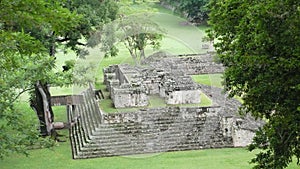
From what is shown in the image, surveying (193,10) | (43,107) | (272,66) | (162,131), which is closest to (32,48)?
(272,66)

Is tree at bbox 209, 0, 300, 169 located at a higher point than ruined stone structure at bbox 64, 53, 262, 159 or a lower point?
higher

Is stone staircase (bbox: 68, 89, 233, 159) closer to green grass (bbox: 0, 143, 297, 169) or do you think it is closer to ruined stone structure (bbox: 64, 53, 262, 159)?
ruined stone structure (bbox: 64, 53, 262, 159)

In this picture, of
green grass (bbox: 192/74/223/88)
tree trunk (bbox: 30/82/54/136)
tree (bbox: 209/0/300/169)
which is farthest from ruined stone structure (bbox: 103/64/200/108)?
tree (bbox: 209/0/300/169)

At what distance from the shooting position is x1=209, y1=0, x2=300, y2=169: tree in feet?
35.8

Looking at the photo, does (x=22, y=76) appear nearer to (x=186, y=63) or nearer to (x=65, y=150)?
(x=65, y=150)

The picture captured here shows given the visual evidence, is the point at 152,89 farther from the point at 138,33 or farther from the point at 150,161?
the point at 138,33

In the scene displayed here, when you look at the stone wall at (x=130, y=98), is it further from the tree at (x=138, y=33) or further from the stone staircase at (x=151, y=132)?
the tree at (x=138, y=33)

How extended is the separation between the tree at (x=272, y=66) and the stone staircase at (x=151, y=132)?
6.82 meters

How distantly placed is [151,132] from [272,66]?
28.3 ft

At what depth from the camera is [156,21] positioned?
1266 inches

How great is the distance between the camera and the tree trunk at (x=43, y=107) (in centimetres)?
2155

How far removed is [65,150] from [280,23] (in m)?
10.5

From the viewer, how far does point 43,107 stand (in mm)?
21781

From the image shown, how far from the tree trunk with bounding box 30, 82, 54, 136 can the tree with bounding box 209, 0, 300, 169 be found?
397 inches
